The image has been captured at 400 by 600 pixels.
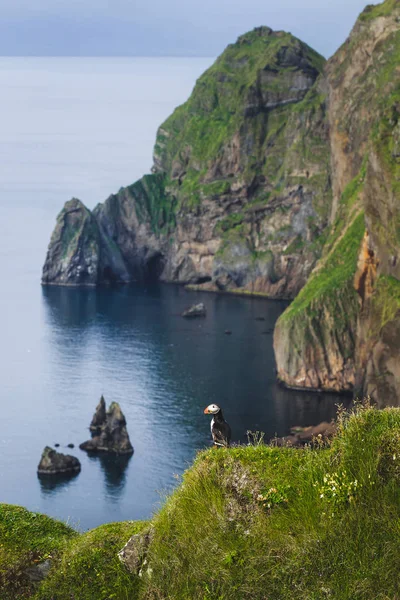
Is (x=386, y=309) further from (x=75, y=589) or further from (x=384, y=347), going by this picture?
(x=75, y=589)

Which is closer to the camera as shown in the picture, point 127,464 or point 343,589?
point 343,589

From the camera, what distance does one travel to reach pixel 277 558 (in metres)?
35.3

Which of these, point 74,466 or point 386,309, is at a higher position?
point 386,309

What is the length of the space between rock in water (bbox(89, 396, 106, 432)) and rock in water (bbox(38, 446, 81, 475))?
2012 cm

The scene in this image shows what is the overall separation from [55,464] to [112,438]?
14.7m

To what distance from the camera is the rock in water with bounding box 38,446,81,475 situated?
146m

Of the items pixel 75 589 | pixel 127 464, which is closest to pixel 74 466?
pixel 127 464

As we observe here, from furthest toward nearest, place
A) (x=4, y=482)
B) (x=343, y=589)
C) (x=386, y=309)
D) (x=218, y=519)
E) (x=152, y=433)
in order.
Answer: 1. (x=386, y=309)
2. (x=152, y=433)
3. (x=4, y=482)
4. (x=218, y=519)
5. (x=343, y=589)

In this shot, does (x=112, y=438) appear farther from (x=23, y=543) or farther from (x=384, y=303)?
(x=23, y=543)

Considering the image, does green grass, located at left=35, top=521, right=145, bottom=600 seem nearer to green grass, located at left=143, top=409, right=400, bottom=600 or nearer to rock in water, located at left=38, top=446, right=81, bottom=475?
green grass, located at left=143, top=409, right=400, bottom=600

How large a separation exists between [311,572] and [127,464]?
117m

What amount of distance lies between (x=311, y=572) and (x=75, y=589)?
30.3 ft

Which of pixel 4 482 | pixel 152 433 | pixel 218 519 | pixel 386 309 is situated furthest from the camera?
pixel 386 309

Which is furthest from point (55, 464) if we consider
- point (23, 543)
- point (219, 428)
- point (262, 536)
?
point (262, 536)
